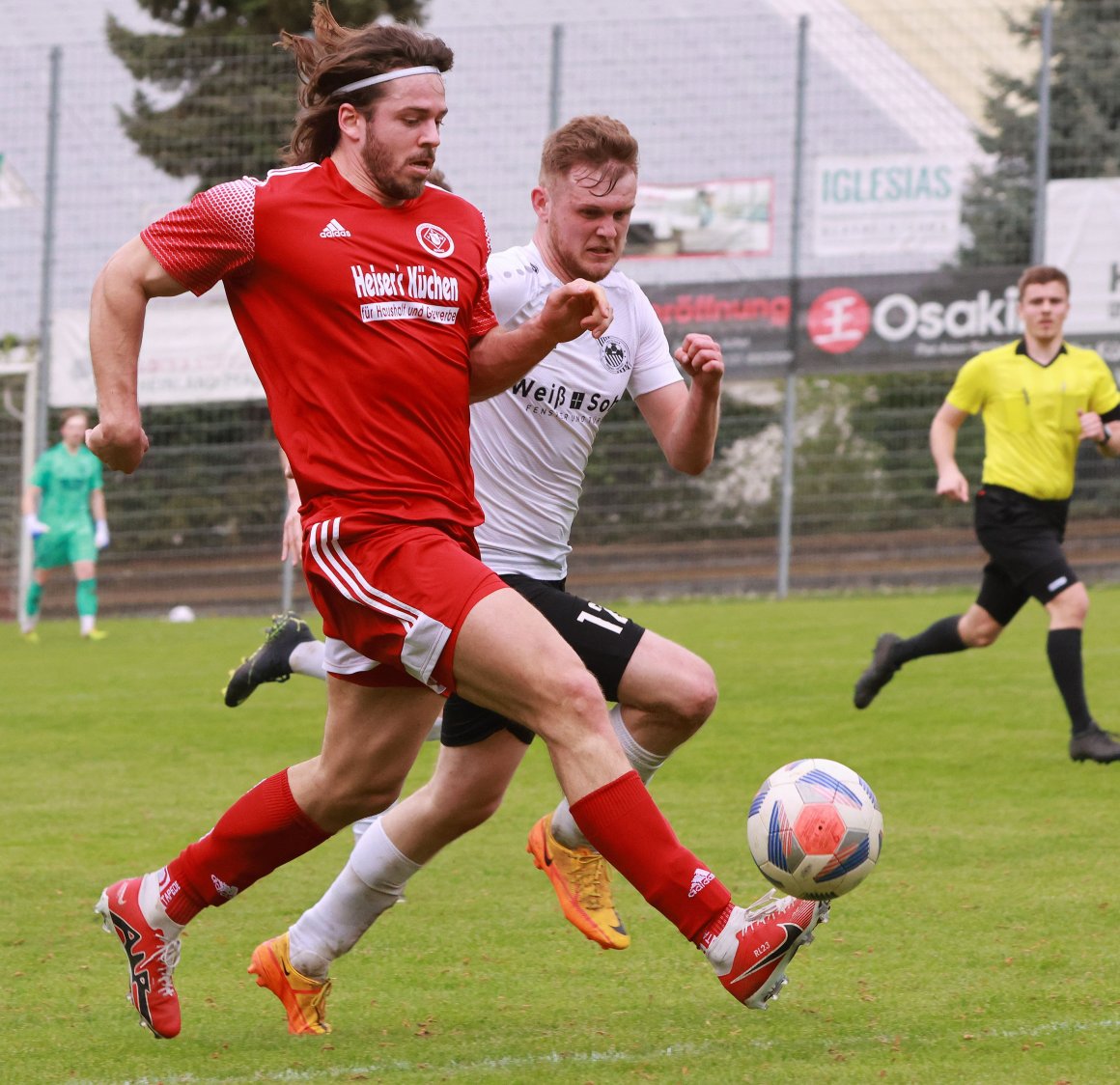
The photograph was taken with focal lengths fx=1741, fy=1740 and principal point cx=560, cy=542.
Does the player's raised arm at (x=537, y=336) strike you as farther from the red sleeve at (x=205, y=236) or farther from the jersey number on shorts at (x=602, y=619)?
the jersey number on shorts at (x=602, y=619)

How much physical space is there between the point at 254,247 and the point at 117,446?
58cm

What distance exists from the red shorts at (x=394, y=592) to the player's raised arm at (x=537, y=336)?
17.6 inches

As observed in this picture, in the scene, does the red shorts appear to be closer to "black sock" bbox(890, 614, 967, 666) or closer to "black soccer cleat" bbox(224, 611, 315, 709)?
"black soccer cleat" bbox(224, 611, 315, 709)

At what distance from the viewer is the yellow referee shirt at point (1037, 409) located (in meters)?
8.64

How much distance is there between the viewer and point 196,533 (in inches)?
708

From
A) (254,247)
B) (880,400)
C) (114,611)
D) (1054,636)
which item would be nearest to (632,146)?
(254,247)

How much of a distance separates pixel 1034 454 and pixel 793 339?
887 cm

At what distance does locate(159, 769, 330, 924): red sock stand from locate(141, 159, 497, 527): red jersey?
2.54 ft

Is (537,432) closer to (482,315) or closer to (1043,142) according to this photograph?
(482,315)

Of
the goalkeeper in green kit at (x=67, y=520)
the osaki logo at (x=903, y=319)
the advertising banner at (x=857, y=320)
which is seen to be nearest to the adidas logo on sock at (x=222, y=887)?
the goalkeeper in green kit at (x=67, y=520)

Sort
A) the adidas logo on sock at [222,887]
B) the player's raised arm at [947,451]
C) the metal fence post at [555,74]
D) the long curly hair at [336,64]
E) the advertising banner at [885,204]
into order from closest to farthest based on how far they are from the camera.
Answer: the long curly hair at [336,64], the adidas logo on sock at [222,887], the player's raised arm at [947,451], the advertising banner at [885,204], the metal fence post at [555,74]

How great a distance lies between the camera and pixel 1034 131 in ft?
57.8

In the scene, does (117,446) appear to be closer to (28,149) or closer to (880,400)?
(880,400)

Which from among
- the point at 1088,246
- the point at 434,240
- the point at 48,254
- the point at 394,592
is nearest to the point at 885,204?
the point at 1088,246
